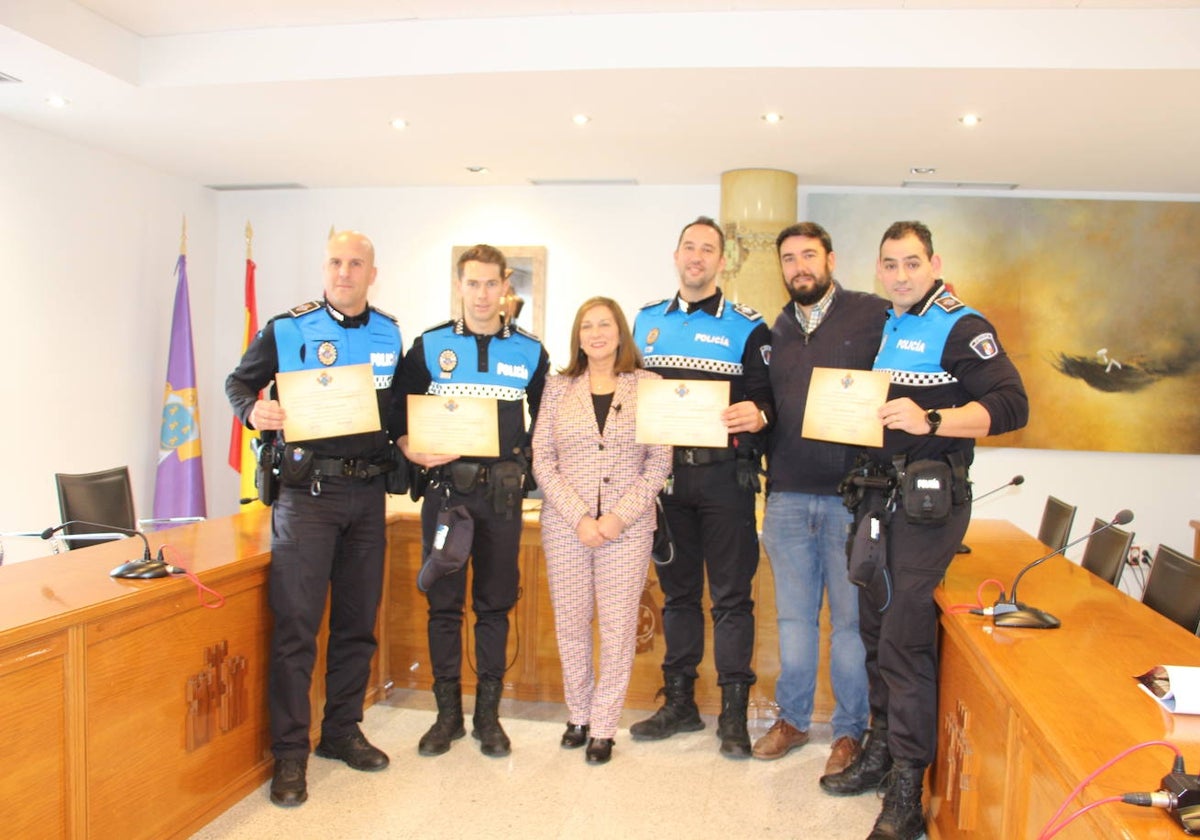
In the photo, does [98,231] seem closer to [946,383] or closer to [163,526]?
[163,526]

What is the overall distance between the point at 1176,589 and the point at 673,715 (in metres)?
1.73

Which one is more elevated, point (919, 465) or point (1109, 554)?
point (919, 465)

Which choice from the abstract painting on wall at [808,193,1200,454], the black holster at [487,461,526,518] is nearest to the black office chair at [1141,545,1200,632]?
the black holster at [487,461,526,518]

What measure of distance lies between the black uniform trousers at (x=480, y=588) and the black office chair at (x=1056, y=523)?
2389 millimetres

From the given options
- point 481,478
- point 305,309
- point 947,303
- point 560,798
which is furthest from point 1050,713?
point 305,309

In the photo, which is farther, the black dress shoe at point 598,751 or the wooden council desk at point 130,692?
the black dress shoe at point 598,751

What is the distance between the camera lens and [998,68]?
3.99 metres

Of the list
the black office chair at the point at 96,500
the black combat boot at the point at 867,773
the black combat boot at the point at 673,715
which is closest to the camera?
the black combat boot at the point at 867,773

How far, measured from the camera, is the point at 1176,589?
2736 millimetres

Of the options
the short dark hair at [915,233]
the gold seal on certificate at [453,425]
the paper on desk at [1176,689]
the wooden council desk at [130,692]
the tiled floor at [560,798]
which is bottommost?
the tiled floor at [560,798]

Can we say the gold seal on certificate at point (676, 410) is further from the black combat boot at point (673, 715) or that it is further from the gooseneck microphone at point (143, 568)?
the gooseneck microphone at point (143, 568)

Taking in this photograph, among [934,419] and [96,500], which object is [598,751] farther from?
[96,500]

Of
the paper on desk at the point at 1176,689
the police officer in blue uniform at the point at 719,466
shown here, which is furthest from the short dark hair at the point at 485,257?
the paper on desk at the point at 1176,689

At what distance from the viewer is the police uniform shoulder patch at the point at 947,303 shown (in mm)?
2648
